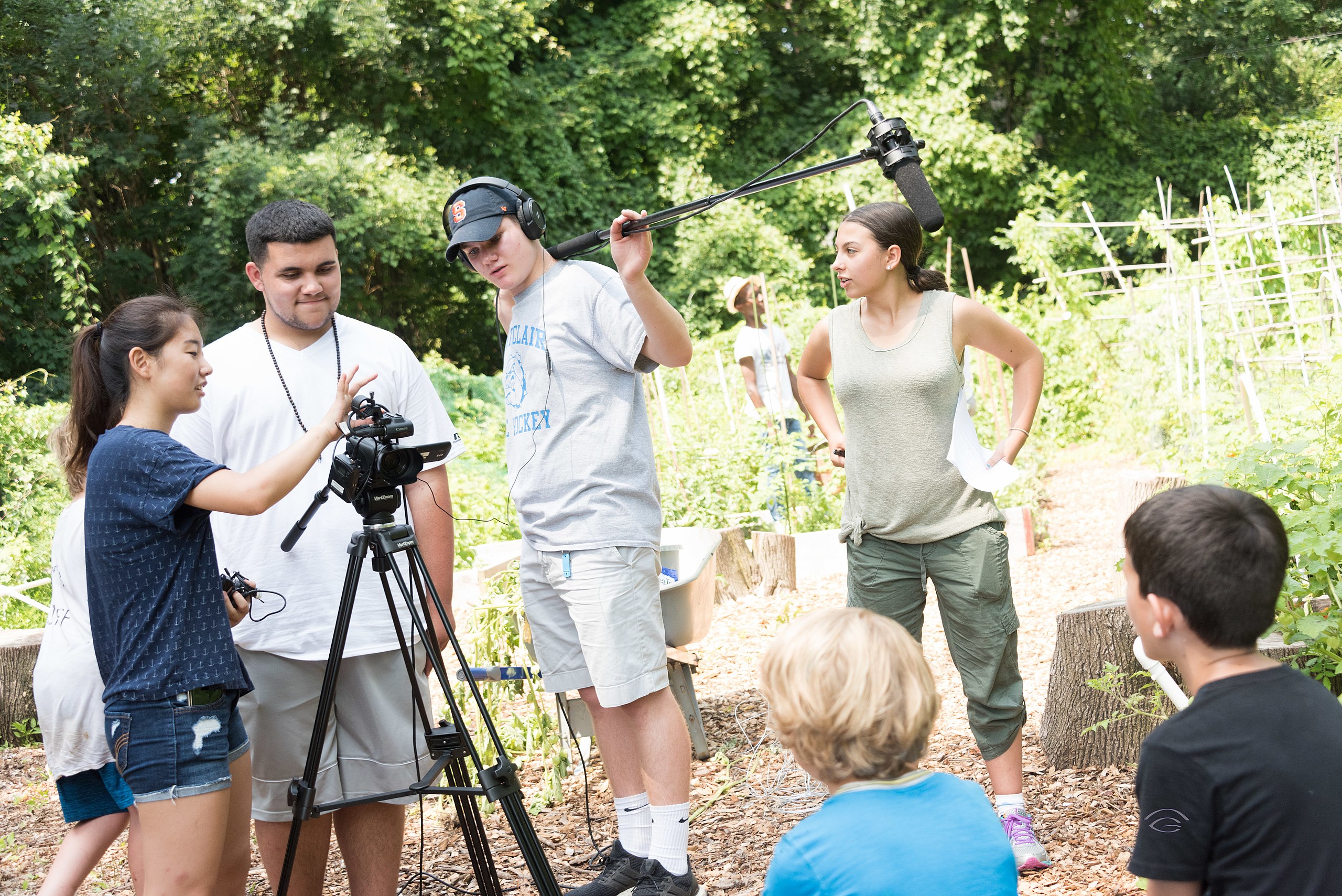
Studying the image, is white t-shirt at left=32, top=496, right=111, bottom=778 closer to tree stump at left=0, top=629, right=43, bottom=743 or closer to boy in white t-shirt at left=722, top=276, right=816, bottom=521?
tree stump at left=0, top=629, right=43, bottom=743

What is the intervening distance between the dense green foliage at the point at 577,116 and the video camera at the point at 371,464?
35.0 feet

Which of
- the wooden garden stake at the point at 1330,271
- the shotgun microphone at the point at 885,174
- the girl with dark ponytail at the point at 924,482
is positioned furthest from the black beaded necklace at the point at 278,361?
the wooden garden stake at the point at 1330,271

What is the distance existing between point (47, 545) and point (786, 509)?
470 cm

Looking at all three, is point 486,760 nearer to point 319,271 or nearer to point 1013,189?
point 319,271

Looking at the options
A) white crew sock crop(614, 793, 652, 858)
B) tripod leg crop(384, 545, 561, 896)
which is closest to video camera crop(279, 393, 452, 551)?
tripod leg crop(384, 545, 561, 896)

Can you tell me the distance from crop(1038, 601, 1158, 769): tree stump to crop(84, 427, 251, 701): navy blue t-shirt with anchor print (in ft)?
7.72

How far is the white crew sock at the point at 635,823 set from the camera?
2.87 meters

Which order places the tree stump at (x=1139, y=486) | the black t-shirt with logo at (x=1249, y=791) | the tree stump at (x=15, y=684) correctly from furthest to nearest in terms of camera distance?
1. the tree stump at (x=1139, y=486)
2. the tree stump at (x=15, y=684)
3. the black t-shirt with logo at (x=1249, y=791)

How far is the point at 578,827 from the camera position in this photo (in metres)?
3.47

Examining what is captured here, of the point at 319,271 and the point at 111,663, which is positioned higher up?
the point at 319,271

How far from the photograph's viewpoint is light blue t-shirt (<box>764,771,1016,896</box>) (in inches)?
52.7

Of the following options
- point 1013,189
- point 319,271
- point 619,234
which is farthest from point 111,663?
point 1013,189

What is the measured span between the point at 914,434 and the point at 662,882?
1.30m

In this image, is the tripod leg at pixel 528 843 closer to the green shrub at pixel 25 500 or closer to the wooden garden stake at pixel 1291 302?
the green shrub at pixel 25 500
